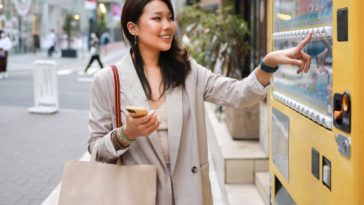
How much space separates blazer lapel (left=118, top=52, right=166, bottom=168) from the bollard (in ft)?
30.6

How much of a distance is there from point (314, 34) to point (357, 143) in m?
0.58

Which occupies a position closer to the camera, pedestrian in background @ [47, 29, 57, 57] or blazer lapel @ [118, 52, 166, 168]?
blazer lapel @ [118, 52, 166, 168]

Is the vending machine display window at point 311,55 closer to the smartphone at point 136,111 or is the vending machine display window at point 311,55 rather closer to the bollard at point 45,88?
the smartphone at point 136,111

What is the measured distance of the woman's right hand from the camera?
2043 mm

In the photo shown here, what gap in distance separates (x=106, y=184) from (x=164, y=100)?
1.52 feet

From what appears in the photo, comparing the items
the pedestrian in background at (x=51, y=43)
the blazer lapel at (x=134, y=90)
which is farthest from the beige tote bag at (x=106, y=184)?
the pedestrian in background at (x=51, y=43)

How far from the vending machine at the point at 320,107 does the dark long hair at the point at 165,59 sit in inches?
21.0

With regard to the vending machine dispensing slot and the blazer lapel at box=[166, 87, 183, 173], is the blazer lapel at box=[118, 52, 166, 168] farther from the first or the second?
the vending machine dispensing slot

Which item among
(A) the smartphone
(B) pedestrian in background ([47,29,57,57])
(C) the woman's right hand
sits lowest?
(C) the woman's right hand

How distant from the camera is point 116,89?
2387 mm

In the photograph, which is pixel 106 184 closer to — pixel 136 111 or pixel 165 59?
pixel 136 111

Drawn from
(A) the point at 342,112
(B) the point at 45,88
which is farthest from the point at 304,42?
(B) the point at 45,88

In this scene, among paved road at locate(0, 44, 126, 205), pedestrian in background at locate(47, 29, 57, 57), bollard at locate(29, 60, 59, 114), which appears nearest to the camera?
paved road at locate(0, 44, 126, 205)

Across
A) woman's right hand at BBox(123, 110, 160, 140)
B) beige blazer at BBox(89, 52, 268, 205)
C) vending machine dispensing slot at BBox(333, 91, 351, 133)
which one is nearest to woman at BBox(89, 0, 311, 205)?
beige blazer at BBox(89, 52, 268, 205)
